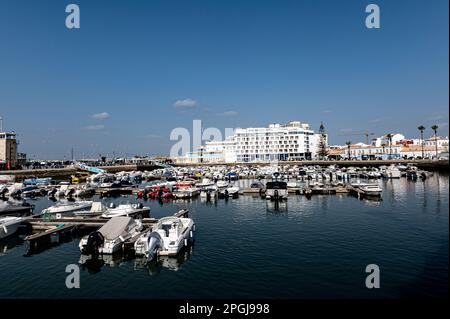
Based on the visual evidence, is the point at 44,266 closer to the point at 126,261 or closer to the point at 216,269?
the point at 126,261

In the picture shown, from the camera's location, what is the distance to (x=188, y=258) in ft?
77.4

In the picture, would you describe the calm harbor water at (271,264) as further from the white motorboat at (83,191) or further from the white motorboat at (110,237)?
the white motorboat at (83,191)

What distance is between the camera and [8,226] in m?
31.1

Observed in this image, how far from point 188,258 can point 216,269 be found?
3.31 m

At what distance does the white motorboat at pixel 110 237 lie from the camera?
2433 centimetres

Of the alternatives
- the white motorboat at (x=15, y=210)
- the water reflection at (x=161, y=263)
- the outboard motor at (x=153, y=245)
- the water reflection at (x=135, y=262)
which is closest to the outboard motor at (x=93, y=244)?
the water reflection at (x=135, y=262)

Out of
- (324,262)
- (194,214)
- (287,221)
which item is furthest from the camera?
(194,214)

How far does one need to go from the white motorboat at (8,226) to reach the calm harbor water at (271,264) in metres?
1.02

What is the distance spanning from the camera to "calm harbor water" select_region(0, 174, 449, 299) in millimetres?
17969

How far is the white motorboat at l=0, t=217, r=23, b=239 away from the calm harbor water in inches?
40.2

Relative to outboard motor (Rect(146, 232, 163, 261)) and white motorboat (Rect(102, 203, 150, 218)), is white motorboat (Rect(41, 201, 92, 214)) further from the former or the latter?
outboard motor (Rect(146, 232, 163, 261))

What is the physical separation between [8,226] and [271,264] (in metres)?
27.6

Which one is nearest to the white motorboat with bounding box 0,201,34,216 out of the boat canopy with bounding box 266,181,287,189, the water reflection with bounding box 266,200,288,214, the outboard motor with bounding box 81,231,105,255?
the outboard motor with bounding box 81,231,105,255
